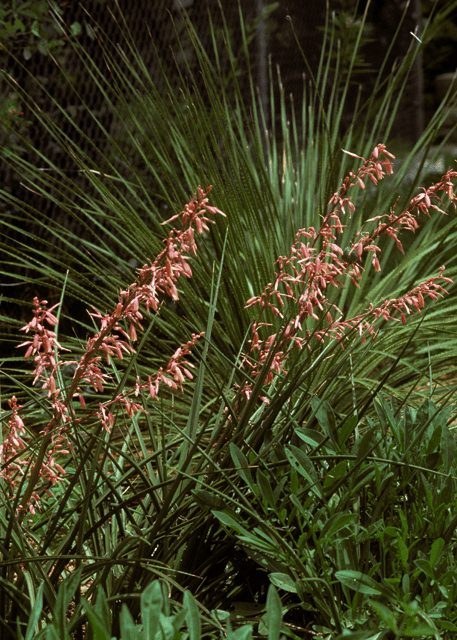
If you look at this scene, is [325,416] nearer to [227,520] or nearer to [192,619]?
[227,520]

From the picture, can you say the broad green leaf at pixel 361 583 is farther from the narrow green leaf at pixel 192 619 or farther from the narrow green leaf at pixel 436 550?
the narrow green leaf at pixel 192 619

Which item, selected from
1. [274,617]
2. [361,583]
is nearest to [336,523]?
[361,583]

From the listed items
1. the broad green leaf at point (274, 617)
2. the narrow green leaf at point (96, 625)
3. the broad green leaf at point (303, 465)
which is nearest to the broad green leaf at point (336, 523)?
the broad green leaf at point (303, 465)

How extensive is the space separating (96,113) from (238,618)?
270 centimetres

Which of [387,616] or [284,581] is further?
[284,581]

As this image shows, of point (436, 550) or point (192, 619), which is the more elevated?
point (192, 619)

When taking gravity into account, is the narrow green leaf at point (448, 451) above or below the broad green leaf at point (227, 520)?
below

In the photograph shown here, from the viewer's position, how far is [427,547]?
93 centimetres

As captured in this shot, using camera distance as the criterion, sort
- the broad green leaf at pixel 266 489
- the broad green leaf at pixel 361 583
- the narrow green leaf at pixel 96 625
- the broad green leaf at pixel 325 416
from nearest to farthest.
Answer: the narrow green leaf at pixel 96 625 → the broad green leaf at pixel 361 583 → the broad green leaf at pixel 266 489 → the broad green leaf at pixel 325 416

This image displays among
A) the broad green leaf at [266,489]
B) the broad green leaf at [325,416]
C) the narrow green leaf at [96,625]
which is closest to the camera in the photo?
the narrow green leaf at [96,625]

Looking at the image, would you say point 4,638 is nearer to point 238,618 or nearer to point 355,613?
point 238,618

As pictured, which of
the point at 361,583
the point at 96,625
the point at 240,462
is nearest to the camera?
the point at 96,625

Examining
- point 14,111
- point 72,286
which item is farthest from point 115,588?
point 14,111

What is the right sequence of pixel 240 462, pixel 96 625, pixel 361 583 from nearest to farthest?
pixel 96 625, pixel 361 583, pixel 240 462
